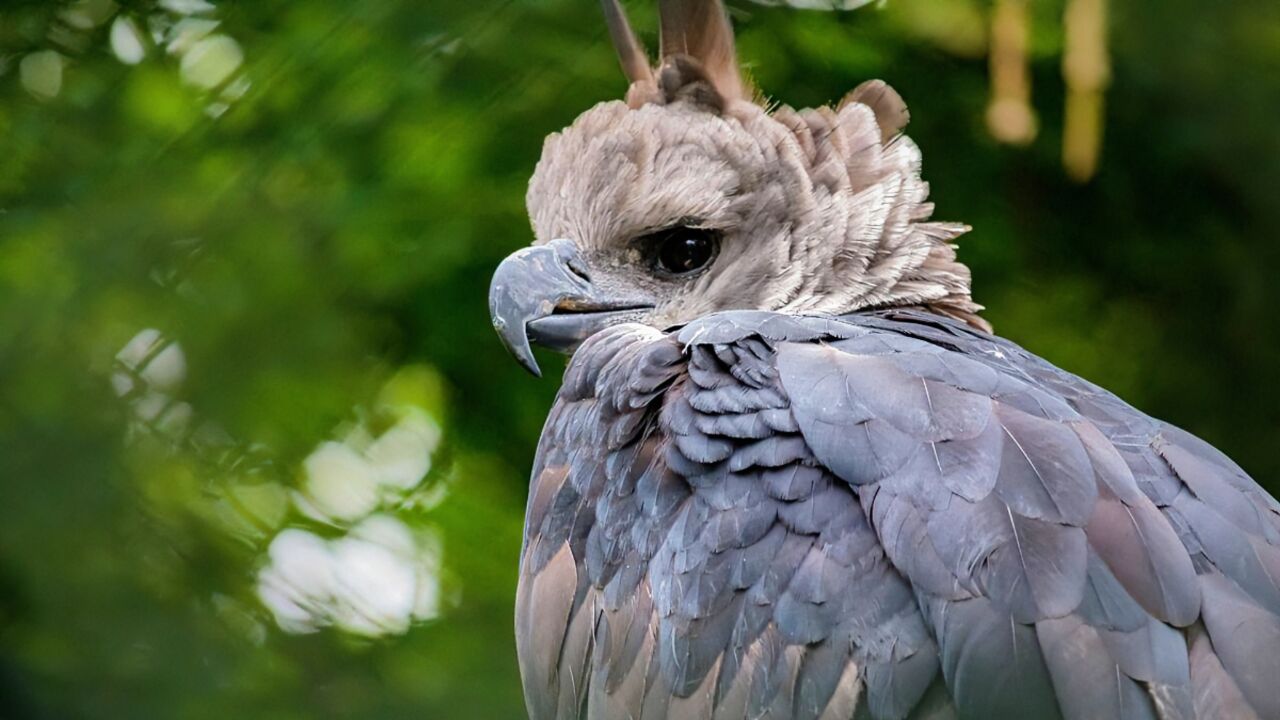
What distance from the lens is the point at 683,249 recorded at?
3201 millimetres

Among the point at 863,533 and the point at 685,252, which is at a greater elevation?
the point at 863,533

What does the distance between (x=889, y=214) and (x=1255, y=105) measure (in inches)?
33.3

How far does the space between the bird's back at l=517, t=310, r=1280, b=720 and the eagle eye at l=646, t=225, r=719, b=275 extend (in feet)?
1.85

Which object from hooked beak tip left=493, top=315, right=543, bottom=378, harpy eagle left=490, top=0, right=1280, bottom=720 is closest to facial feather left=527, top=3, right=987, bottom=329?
harpy eagle left=490, top=0, right=1280, bottom=720

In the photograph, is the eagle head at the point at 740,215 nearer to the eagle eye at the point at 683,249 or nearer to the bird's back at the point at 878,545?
the eagle eye at the point at 683,249

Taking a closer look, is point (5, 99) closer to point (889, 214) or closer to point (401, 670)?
point (401, 670)

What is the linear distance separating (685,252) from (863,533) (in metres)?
1.11

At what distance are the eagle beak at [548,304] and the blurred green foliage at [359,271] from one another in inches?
21.4

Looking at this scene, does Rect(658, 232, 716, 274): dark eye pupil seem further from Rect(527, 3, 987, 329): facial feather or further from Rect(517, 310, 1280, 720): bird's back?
Rect(517, 310, 1280, 720): bird's back

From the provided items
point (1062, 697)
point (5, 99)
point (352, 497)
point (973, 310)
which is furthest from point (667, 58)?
point (1062, 697)

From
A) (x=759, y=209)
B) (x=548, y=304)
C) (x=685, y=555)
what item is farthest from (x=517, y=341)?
(x=685, y=555)

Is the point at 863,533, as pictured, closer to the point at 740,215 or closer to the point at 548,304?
the point at 548,304

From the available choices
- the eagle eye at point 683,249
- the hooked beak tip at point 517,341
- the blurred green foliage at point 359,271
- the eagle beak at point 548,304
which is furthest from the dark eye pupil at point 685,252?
the blurred green foliage at point 359,271

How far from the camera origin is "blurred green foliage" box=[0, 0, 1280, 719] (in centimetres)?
334
